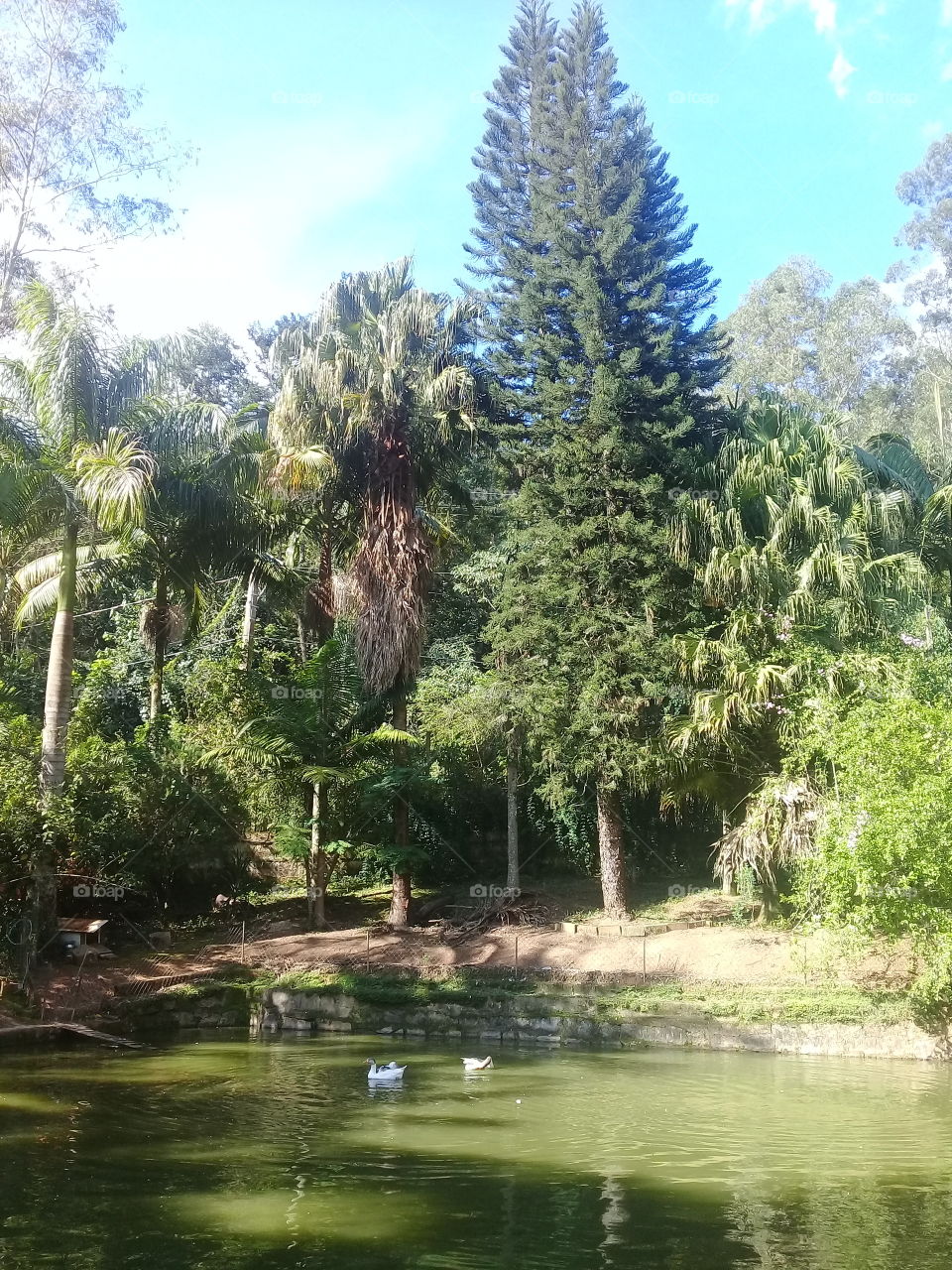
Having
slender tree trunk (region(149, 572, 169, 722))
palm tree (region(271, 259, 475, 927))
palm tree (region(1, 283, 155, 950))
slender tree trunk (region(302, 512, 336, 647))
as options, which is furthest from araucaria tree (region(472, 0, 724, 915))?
palm tree (region(1, 283, 155, 950))

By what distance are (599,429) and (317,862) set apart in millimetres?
10930

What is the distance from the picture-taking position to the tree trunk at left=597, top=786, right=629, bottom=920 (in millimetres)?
20812

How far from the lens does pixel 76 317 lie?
17719 mm

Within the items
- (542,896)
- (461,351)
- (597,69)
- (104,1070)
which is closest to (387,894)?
(542,896)

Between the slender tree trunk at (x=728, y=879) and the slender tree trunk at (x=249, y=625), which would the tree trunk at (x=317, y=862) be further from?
the slender tree trunk at (x=728, y=879)

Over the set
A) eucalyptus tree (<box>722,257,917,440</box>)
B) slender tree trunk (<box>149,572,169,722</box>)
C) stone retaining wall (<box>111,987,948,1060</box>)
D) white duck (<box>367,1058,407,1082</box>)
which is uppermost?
eucalyptus tree (<box>722,257,917,440</box>)

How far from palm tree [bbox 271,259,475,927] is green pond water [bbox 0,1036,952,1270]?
27.0 feet

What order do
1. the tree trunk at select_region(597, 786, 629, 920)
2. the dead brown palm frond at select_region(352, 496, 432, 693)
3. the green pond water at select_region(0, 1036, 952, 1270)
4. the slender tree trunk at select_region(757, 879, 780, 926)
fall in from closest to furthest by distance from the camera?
the green pond water at select_region(0, 1036, 952, 1270) → the slender tree trunk at select_region(757, 879, 780, 926) → the dead brown palm frond at select_region(352, 496, 432, 693) → the tree trunk at select_region(597, 786, 629, 920)

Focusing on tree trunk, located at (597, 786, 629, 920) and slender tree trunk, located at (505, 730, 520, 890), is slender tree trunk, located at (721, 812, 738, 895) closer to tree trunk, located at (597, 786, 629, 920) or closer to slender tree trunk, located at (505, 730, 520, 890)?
tree trunk, located at (597, 786, 629, 920)

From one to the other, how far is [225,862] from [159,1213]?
1475 cm

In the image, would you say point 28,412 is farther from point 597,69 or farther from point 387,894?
point 597,69

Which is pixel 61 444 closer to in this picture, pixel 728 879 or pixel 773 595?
pixel 773 595

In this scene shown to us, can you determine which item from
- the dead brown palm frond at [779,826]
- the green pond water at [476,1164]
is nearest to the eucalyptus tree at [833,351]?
the dead brown palm frond at [779,826]

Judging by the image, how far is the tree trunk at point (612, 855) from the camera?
20812 millimetres
